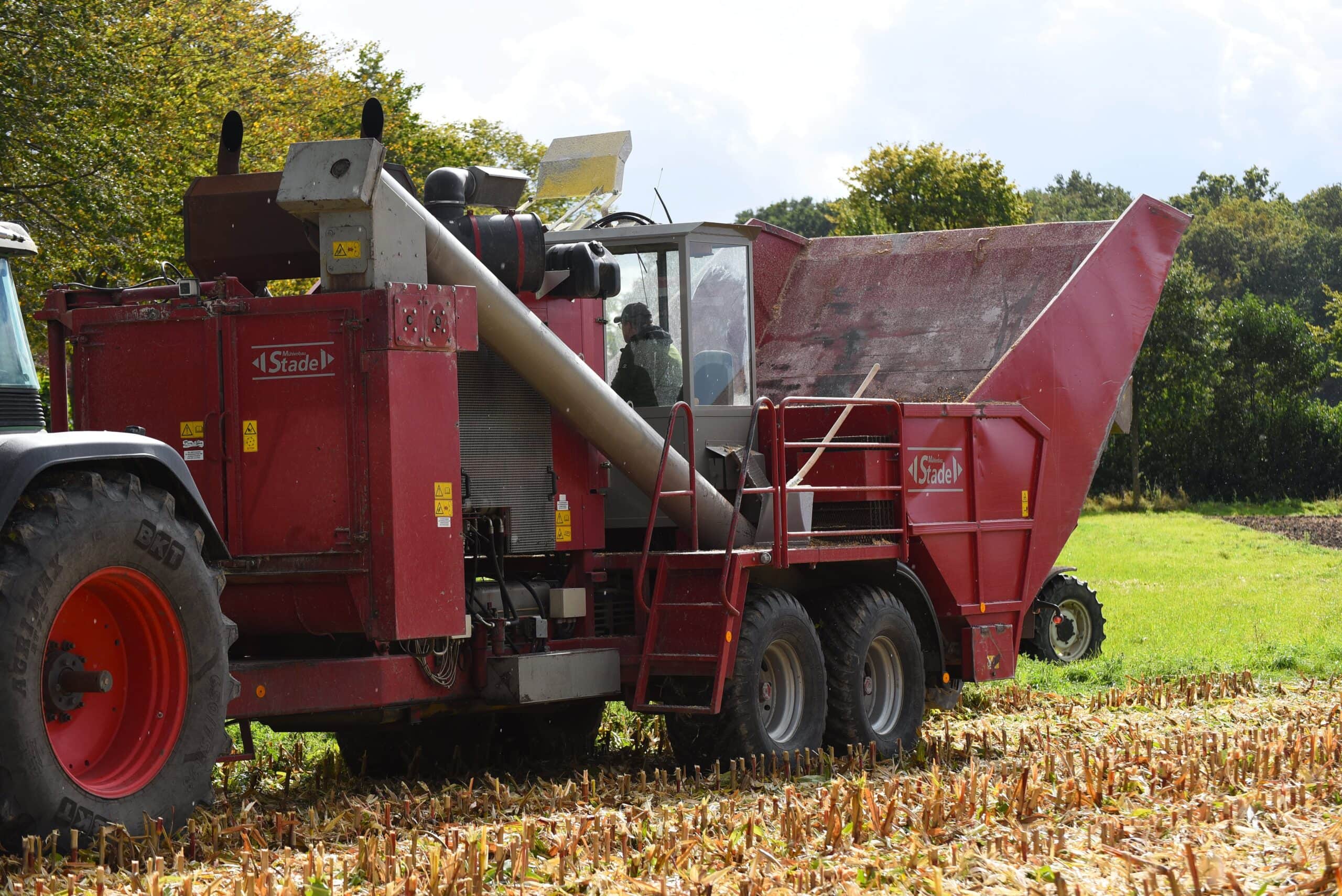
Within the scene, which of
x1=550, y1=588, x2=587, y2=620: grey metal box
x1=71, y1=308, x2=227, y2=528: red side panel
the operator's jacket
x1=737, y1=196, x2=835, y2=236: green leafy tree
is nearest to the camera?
x1=71, y1=308, x2=227, y2=528: red side panel

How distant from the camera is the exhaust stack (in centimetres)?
671

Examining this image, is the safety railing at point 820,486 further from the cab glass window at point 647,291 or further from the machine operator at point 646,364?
the cab glass window at point 647,291

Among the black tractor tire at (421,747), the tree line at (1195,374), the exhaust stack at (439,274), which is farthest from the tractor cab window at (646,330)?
the tree line at (1195,374)

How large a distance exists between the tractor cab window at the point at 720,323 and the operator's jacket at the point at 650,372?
12cm

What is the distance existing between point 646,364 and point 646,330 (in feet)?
0.64

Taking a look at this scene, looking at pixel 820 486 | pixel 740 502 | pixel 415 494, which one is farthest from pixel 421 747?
pixel 820 486

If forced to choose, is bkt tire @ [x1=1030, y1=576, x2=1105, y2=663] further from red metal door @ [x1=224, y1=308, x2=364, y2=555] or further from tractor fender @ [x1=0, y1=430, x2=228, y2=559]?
tractor fender @ [x1=0, y1=430, x2=228, y2=559]

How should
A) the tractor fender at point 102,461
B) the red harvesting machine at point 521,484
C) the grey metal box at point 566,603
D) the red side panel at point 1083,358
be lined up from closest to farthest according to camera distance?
the tractor fender at point 102,461 → the red harvesting machine at point 521,484 → the grey metal box at point 566,603 → the red side panel at point 1083,358

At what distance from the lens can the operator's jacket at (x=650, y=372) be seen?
8906 mm

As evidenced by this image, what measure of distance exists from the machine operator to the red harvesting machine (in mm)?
17

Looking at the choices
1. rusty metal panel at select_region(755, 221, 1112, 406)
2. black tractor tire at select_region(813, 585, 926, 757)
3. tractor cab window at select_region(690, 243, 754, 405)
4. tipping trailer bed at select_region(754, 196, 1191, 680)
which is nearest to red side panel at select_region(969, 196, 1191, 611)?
tipping trailer bed at select_region(754, 196, 1191, 680)

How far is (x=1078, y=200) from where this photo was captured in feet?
325

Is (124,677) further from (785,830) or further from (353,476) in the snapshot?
(785,830)

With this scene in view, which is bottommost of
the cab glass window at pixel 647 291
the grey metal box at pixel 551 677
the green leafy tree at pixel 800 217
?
the grey metal box at pixel 551 677
